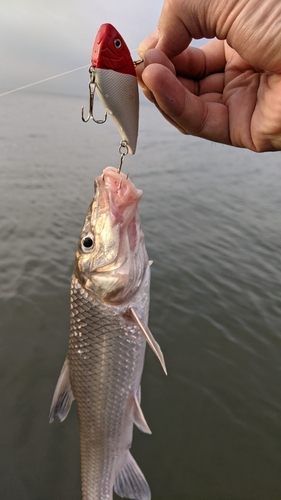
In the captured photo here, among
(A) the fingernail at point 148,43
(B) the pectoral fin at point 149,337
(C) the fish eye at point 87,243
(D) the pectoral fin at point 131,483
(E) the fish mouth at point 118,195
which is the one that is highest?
(A) the fingernail at point 148,43

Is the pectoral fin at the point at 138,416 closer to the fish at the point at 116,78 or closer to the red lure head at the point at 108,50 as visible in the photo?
the fish at the point at 116,78

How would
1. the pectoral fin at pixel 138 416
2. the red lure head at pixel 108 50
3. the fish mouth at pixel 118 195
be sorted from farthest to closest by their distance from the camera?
the pectoral fin at pixel 138 416, the fish mouth at pixel 118 195, the red lure head at pixel 108 50

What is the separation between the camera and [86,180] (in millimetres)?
12102

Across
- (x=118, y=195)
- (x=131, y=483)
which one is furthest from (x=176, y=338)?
(x=118, y=195)

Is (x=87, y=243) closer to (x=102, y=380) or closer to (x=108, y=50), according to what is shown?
(x=102, y=380)

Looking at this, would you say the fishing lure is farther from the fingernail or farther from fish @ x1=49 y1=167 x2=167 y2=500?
the fingernail

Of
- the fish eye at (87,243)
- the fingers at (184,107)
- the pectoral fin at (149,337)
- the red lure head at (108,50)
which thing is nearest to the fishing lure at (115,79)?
the red lure head at (108,50)

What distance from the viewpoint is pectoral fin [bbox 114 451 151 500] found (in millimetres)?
2383

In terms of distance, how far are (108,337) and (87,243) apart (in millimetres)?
586

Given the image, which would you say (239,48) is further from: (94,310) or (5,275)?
(5,275)

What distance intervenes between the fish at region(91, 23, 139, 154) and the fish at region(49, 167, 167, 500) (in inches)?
11.8

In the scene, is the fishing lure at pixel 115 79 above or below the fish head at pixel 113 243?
above

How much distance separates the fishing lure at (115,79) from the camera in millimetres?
1795

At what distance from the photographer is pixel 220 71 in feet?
10.1
